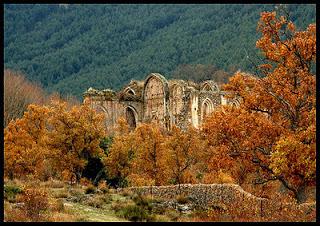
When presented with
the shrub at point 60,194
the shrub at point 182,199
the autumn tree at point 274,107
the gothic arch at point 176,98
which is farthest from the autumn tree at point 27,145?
the gothic arch at point 176,98

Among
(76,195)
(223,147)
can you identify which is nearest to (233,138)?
(223,147)

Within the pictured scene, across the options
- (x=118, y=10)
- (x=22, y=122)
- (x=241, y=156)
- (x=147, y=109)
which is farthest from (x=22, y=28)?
(x=241, y=156)

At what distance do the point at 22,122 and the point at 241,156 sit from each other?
46.6 ft

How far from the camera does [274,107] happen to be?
20672mm

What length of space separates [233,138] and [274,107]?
168cm

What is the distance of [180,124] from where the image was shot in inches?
1799

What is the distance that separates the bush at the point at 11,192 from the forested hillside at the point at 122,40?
6296cm

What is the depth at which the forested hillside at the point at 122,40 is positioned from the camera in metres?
91.6

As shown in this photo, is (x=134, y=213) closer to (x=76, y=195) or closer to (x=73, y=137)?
(x=76, y=195)

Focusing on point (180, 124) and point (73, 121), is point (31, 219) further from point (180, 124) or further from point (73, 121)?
point (180, 124)

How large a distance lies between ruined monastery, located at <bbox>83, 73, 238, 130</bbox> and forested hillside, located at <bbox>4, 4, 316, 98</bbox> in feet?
109

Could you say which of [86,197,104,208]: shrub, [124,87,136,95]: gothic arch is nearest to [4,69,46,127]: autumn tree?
[124,87,136,95]: gothic arch

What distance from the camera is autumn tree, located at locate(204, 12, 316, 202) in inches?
762

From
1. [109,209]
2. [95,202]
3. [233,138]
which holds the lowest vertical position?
[109,209]
